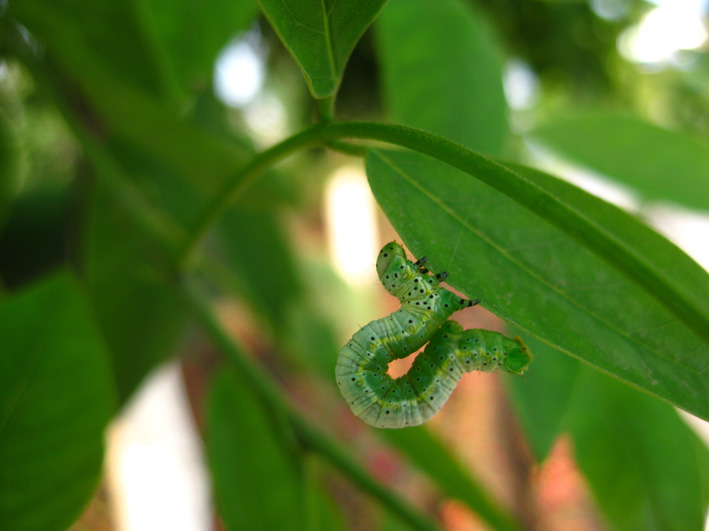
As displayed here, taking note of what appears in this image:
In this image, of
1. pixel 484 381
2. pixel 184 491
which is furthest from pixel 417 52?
pixel 484 381

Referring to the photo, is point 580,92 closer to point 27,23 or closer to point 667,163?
point 667,163

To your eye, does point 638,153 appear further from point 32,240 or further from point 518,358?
point 32,240

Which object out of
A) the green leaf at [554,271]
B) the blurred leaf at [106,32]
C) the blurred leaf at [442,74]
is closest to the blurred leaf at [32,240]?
the blurred leaf at [106,32]

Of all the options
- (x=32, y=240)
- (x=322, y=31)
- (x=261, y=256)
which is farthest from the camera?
(x=32, y=240)

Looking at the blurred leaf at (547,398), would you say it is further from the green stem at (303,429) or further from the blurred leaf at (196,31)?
the blurred leaf at (196,31)

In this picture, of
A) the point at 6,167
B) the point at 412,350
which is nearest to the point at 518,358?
the point at 412,350
